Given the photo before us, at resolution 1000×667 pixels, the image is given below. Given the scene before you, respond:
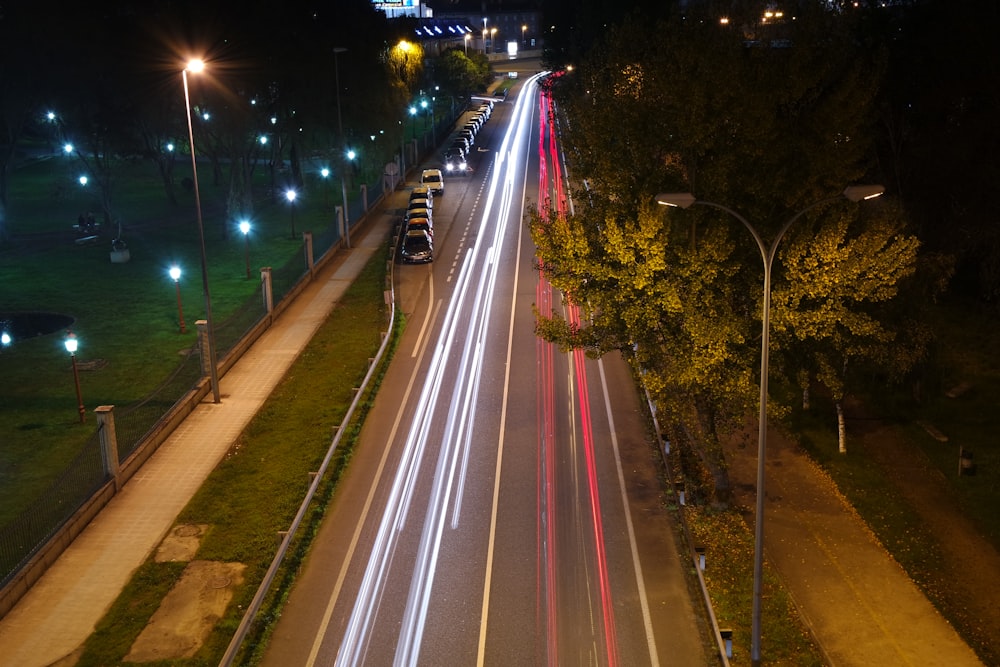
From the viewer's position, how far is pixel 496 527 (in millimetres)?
19750

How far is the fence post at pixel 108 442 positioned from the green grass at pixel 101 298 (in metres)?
1.47

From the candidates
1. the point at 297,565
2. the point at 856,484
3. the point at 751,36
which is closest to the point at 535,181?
the point at 751,36

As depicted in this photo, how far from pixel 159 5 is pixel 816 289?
38.3m

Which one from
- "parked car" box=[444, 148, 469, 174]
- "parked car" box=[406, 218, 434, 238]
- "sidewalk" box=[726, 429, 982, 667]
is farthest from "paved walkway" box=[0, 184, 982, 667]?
"parked car" box=[444, 148, 469, 174]

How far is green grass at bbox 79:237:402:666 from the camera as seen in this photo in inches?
643

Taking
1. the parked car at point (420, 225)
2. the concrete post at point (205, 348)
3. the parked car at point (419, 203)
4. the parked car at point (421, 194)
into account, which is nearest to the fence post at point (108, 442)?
the concrete post at point (205, 348)

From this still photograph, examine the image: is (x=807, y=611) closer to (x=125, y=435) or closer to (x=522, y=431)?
(x=522, y=431)

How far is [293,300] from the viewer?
36.9 meters

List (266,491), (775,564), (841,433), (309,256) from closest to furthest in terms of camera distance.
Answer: (775,564), (266,491), (841,433), (309,256)

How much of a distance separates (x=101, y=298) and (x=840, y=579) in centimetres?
3143

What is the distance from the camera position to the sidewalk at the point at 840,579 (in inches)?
618

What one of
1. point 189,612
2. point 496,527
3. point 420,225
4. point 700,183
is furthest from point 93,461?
point 420,225

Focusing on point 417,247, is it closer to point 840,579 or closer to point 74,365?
point 74,365

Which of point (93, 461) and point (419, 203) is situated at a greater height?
point (419, 203)
